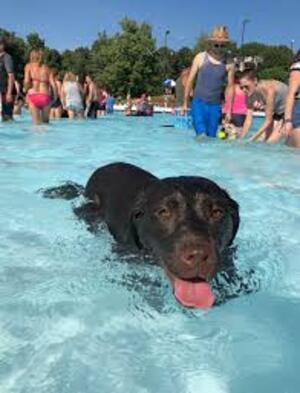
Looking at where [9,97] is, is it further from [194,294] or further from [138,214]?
[194,294]

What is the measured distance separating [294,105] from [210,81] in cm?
218

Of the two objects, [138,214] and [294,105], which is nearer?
[138,214]

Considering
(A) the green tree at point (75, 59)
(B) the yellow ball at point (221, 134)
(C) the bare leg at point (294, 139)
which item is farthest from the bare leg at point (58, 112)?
(A) the green tree at point (75, 59)

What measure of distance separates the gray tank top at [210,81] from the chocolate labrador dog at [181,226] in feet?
24.4

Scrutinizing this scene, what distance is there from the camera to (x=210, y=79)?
41.1 ft

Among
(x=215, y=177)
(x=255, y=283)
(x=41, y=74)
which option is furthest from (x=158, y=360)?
(x=41, y=74)

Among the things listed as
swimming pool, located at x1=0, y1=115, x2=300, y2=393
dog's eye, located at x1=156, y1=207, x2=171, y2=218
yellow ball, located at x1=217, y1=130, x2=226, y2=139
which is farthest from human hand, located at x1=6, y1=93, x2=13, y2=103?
dog's eye, located at x1=156, y1=207, x2=171, y2=218

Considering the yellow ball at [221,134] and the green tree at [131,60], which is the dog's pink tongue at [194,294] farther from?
the green tree at [131,60]

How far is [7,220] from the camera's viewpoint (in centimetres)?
577

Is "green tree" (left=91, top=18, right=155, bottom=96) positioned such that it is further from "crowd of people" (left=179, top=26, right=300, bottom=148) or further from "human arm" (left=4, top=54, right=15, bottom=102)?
"crowd of people" (left=179, top=26, right=300, bottom=148)

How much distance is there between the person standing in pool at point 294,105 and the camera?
10453 mm

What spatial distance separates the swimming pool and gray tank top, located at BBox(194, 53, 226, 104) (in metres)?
5.96

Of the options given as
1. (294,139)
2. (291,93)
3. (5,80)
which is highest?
(291,93)

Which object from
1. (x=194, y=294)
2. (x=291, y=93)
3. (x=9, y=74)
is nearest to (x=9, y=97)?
(x=9, y=74)
